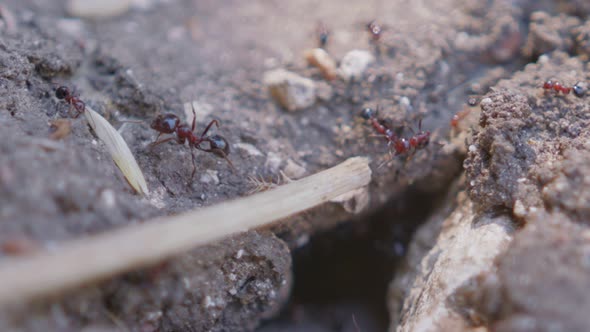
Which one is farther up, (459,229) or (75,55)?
(75,55)

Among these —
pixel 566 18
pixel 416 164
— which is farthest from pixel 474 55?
pixel 416 164

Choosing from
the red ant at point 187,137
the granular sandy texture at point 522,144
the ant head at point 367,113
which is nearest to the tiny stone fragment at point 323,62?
the ant head at point 367,113

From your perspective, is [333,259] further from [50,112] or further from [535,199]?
[50,112]

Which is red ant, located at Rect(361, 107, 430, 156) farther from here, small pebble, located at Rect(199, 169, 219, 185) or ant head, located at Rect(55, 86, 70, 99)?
ant head, located at Rect(55, 86, 70, 99)

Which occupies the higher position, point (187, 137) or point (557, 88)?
point (557, 88)

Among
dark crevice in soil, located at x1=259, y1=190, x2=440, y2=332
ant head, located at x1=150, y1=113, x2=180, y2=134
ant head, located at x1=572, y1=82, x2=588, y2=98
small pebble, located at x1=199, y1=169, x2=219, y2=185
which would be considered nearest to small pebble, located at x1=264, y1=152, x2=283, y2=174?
small pebble, located at x1=199, y1=169, x2=219, y2=185

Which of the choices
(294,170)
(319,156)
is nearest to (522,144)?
(319,156)

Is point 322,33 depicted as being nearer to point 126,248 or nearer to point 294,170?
point 294,170

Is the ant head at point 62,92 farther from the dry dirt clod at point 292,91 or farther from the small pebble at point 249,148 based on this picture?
the dry dirt clod at point 292,91
